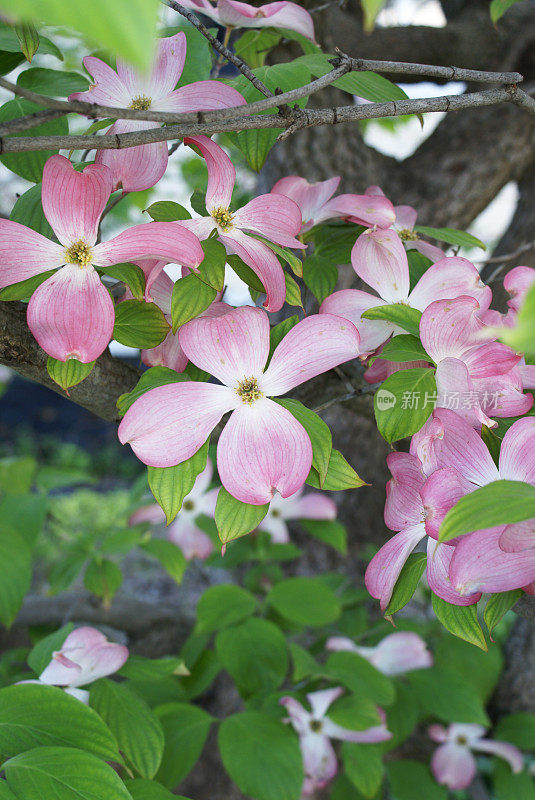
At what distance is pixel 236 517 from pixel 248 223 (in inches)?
7.0

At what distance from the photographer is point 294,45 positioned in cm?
84

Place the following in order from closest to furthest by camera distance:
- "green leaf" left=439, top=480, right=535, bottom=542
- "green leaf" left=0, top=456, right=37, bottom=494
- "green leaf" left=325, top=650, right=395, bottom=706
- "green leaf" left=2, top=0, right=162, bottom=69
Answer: "green leaf" left=2, top=0, right=162, bottom=69
"green leaf" left=439, top=480, right=535, bottom=542
"green leaf" left=325, top=650, right=395, bottom=706
"green leaf" left=0, top=456, right=37, bottom=494

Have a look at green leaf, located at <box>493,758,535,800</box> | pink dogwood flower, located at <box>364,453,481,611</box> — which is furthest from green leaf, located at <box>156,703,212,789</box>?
green leaf, located at <box>493,758,535,800</box>

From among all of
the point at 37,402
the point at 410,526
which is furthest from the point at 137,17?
the point at 37,402

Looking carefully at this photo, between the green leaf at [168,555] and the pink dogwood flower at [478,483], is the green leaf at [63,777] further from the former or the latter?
the green leaf at [168,555]

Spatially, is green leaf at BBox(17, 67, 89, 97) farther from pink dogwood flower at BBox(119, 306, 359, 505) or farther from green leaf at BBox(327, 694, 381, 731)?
green leaf at BBox(327, 694, 381, 731)

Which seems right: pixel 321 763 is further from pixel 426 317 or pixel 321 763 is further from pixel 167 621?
pixel 426 317

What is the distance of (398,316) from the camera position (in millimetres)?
366

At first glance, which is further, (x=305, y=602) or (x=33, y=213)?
(x=305, y=602)

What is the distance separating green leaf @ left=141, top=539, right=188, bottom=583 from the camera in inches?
31.4

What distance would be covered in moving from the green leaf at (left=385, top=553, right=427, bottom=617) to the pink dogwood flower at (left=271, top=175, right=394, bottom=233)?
0.22 m

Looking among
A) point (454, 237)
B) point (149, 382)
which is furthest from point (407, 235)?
point (149, 382)

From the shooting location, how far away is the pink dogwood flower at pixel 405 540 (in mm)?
323

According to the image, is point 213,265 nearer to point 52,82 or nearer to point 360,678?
point 52,82
